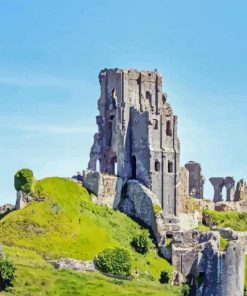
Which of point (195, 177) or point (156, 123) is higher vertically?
point (156, 123)

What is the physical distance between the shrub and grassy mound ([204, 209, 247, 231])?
2289cm

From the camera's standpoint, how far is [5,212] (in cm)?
13412

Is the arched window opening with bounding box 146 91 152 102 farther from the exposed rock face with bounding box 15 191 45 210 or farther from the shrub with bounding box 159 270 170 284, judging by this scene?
the shrub with bounding box 159 270 170 284

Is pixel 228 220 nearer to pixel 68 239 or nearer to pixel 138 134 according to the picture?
pixel 138 134

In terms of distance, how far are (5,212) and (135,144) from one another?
18550 millimetres

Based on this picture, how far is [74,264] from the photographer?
393ft

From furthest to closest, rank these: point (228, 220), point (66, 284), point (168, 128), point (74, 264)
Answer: point (228, 220), point (168, 128), point (74, 264), point (66, 284)

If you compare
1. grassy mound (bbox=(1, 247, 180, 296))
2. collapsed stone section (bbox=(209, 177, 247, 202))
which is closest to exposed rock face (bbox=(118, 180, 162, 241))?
grassy mound (bbox=(1, 247, 180, 296))

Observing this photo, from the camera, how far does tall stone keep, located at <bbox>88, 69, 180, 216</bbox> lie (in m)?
143

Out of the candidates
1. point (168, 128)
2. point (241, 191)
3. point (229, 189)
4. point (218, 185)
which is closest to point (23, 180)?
point (168, 128)

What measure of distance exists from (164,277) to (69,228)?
11.4 m

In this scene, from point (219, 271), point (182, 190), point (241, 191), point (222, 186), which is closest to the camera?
point (219, 271)

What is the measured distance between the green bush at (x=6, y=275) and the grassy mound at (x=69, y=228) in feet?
44.1

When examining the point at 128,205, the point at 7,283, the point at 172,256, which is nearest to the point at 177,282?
the point at 172,256
